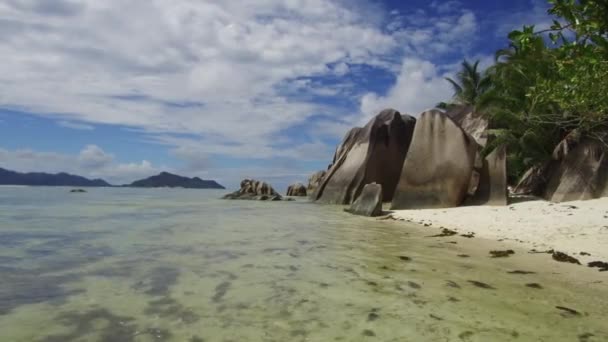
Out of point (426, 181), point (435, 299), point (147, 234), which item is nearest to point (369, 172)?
point (426, 181)

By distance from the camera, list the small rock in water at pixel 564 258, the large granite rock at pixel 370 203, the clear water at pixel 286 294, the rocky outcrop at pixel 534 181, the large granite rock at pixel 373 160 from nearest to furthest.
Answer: the clear water at pixel 286 294 < the small rock in water at pixel 564 258 < the large granite rock at pixel 370 203 < the rocky outcrop at pixel 534 181 < the large granite rock at pixel 373 160

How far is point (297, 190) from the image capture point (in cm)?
3781

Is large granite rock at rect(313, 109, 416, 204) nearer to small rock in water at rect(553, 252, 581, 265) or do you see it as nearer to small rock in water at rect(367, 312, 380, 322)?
small rock in water at rect(553, 252, 581, 265)

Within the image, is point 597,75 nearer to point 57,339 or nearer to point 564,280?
point 564,280

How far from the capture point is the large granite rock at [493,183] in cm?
1402

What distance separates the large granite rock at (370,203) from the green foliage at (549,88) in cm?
515

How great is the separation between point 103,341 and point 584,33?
609 centimetres

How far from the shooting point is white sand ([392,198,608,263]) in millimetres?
7440

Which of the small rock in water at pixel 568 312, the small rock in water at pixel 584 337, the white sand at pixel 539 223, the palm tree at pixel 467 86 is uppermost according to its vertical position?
the palm tree at pixel 467 86

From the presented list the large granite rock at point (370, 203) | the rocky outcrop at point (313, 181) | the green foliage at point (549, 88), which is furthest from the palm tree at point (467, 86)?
the large granite rock at point (370, 203)

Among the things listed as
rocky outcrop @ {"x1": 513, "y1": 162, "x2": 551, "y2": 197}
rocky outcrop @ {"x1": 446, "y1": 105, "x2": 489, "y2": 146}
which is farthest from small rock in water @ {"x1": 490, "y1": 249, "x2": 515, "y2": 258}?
rocky outcrop @ {"x1": 446, "y1": 105, "x2": 489, "y2": 146}

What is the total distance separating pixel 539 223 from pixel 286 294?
789 centimetres

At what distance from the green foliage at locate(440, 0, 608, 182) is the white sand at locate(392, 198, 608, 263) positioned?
2210 mm

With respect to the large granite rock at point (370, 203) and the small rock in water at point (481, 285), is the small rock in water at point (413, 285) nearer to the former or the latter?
the small rock in water at point (481, 285)
